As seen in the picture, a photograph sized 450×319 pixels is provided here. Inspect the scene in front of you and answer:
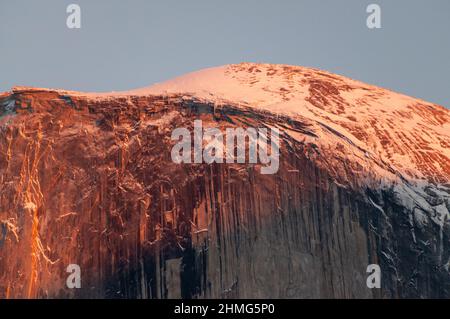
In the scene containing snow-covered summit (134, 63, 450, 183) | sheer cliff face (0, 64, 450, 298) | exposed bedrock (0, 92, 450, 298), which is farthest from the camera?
snow-covered summit (134, 63, 450, 183)

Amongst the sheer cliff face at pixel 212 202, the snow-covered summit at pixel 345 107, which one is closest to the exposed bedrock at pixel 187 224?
the sheer cliff face at pixel 212 202

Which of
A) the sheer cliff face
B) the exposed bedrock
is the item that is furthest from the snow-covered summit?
the exposed bedrock

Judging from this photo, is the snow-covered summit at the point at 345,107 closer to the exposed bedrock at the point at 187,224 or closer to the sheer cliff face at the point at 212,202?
the sheer cliff face at the point at 212,202

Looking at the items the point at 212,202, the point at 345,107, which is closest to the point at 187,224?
the point at 212,202

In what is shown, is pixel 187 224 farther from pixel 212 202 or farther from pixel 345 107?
pixel 345 107

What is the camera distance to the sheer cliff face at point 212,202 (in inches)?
2281

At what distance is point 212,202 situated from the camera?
6006 cm

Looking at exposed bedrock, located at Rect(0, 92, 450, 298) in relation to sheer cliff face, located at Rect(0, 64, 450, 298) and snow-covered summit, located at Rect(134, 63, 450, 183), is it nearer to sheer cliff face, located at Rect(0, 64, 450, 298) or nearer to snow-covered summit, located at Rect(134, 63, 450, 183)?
sheer cliff face, located at Rect(0, 64, 450, 298)

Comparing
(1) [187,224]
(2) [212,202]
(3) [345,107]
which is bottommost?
(1) [187,224]

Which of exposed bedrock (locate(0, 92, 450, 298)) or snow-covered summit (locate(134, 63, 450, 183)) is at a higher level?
snow-covered summit (locate(134, 63, 450, 183))

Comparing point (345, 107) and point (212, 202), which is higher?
point (345, 107)

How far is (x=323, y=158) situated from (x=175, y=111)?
9.46 meters

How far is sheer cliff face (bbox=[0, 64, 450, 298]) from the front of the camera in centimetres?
5794

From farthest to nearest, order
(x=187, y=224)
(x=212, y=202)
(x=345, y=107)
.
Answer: (x=345, y=107) → (x=212, y=202) → (x=187, y=224)
